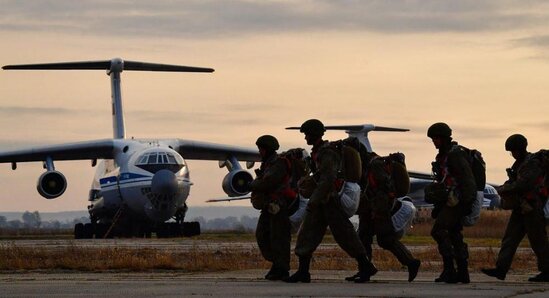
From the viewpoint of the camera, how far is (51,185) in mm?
44156

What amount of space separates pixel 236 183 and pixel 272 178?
29.6 meters

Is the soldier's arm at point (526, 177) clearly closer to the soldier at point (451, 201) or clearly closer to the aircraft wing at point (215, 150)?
the soldier at point (451, 201)

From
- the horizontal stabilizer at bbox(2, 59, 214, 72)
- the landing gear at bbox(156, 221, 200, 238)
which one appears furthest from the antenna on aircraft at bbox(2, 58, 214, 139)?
the landing gear at bbox(156, 221, 200, 238)

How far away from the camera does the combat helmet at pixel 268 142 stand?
15.8 meters

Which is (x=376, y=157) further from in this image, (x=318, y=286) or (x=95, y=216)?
(x=95, y=216)

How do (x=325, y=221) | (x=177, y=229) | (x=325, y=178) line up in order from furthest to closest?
(x=177, y=229)
(x=325, y=221)
(x=325, y=178)

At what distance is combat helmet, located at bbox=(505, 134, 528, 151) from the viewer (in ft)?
50.8

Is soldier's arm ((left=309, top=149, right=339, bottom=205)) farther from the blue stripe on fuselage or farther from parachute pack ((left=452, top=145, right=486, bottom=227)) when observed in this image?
the blue stripe on fuselage

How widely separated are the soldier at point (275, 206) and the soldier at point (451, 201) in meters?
1.67

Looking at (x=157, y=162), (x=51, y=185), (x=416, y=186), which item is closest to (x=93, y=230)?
(x=51, y=185)

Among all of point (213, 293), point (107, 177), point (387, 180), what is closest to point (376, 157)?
point (387, 180)

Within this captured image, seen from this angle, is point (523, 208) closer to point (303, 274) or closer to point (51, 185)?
point (303, 274)

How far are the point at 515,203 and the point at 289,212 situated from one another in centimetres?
253

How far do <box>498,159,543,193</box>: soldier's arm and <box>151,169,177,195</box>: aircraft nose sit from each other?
27.3m
